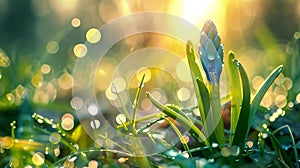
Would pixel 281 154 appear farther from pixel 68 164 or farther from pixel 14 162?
pixel 14 162

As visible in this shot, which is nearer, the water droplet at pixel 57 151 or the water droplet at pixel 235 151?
the water droplet at pixel 235 151

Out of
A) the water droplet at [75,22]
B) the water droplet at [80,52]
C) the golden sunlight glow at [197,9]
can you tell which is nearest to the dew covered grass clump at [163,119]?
the water droplet at [80,52]

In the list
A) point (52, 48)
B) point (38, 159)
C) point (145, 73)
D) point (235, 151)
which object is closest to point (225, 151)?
point (235, 151)

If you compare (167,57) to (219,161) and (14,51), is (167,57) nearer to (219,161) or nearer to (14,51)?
(14,51)

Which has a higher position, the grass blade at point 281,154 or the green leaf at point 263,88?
the green leaf at point 263,88

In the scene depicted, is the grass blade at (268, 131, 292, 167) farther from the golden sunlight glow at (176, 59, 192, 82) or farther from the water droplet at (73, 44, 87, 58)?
the water droplet at (73, 44, 87, 58)

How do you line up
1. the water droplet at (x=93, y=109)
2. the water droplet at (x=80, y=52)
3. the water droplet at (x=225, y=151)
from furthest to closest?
the water droplet at (x=80, y=52)
the water droplet at (x=93, y=109)
the water droplet at (x=225, y=151)

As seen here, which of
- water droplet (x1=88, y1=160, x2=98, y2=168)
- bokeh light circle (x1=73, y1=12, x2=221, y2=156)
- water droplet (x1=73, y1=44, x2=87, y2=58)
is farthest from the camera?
water droplet (x1=73, y1=44, x2=87, y2=58)

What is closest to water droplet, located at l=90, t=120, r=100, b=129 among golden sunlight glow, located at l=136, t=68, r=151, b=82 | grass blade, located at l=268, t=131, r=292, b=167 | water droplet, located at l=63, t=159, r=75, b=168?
water droplet, located at l=63, t=159, r=75, b=168

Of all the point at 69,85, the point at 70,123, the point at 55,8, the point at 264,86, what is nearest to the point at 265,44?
the point at 69,85

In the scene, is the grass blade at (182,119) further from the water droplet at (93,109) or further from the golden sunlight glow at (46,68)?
the golden sunlight glow at (46,68)
